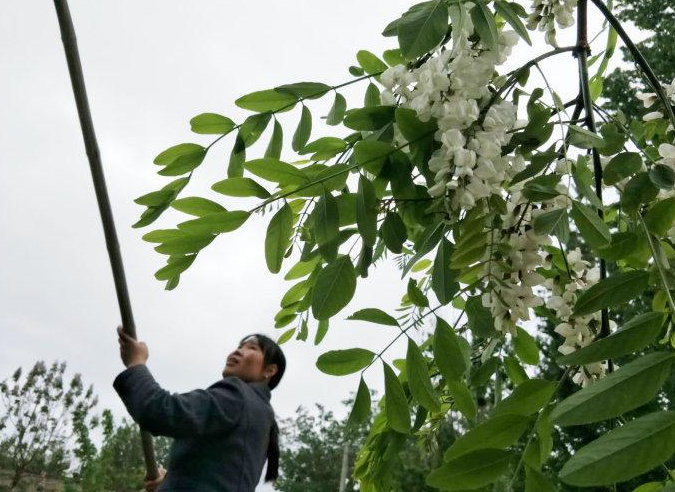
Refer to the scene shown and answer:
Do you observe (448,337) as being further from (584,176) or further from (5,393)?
(5,393)

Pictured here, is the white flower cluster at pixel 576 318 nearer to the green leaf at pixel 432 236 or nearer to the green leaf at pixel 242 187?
the green leaf at pixel 432 236

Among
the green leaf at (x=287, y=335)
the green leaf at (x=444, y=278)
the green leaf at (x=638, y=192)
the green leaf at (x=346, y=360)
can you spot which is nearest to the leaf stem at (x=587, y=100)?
the green leaf at (x=638, y=192)

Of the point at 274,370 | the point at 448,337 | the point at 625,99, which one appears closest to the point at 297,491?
the point at 625,99

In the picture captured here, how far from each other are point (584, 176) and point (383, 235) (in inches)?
7.8

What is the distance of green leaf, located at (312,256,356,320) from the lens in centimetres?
64

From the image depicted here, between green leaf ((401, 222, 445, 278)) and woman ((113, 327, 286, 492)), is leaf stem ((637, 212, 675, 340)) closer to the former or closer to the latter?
green leaf ((401, 222, 445, 278))

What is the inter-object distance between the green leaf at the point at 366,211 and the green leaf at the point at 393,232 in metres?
0.04

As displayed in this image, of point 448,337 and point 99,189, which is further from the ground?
point 99,189

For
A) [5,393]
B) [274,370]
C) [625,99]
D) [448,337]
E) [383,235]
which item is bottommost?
[448,337]

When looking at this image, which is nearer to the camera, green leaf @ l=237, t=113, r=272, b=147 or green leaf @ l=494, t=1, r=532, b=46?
green leaf @ l=494, t=1, r=532, b=46

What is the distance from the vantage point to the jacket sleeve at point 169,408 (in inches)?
57.6

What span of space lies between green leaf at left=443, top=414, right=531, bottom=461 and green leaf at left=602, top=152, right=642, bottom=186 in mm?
241

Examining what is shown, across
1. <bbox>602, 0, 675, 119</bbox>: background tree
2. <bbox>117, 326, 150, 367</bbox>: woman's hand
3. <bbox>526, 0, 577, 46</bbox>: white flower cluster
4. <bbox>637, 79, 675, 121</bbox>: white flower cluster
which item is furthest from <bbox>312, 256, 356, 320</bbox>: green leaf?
<bbox>602, 0, 675, 119</bbox>: background tree

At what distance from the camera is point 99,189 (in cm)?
99
